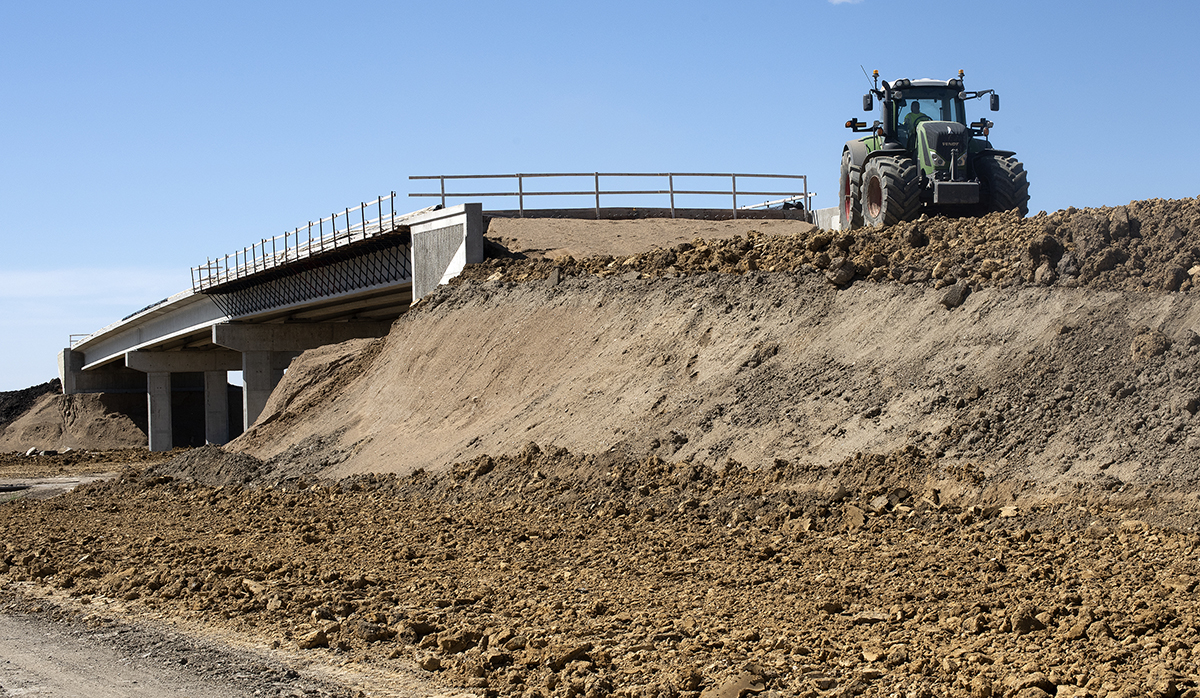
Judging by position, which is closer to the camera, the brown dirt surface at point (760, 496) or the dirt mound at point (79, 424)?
the brown dirt surface at point (760, 496)

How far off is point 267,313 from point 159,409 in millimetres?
20792

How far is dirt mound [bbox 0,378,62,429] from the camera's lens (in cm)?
7062

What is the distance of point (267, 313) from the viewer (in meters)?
37.9

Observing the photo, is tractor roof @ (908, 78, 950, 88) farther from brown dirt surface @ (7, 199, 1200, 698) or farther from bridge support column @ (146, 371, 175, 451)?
bridge support column @ (146, 371, 175, 451)

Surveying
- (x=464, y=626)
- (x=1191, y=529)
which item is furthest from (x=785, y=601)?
(x=1191, y=529)

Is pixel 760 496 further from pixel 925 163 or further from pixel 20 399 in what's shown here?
pixel 20 399

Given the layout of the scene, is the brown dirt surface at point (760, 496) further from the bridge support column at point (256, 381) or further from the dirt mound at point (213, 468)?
the bridge support column at point (256, 381)

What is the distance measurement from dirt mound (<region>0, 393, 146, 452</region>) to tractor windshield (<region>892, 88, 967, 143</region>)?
5342cm

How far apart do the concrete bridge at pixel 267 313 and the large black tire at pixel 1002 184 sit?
10.5 metres

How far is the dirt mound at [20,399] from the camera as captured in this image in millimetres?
70625

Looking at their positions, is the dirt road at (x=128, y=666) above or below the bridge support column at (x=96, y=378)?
below

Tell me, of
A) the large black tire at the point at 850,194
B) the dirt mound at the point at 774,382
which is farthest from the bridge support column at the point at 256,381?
the large black tire at the point at 850,194

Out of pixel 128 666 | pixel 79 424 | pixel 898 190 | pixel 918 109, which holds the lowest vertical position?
pixel 128 666

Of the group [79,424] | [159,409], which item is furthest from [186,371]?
[79,424]
